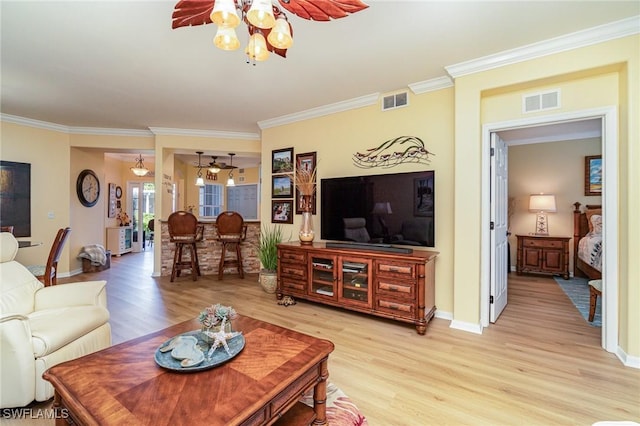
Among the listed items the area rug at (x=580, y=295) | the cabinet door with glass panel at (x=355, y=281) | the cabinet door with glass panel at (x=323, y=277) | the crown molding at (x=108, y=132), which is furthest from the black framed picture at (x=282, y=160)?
the area rug at (x=580, y=295)

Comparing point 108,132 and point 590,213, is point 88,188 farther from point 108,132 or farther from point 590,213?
point 590,213

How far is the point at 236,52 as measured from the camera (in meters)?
2.71

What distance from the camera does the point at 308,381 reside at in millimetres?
1400

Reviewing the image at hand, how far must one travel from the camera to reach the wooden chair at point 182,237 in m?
4.91

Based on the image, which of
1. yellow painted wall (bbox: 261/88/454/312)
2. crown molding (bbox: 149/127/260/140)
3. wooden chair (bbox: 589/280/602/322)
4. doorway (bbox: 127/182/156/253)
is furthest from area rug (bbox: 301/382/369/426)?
doorway (bbox: 127/182/156/253)

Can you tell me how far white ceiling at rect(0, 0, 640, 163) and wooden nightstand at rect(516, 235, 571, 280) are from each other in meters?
3.91

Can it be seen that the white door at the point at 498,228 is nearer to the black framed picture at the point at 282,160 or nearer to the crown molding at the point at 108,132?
the black framed picture at the point at 282,160

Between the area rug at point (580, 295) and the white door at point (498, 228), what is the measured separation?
2.76ft

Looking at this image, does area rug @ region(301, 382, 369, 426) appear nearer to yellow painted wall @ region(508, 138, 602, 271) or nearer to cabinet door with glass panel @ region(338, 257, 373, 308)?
cabinet door with glass panel @ region(338, 257, 373, 308)

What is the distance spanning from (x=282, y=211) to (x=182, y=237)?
1855mm

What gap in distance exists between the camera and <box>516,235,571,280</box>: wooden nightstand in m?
4.98

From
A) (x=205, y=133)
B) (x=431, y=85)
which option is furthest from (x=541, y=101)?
(x=205, y=133)

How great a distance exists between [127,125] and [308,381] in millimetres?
5482

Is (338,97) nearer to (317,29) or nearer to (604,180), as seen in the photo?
(317,29)
